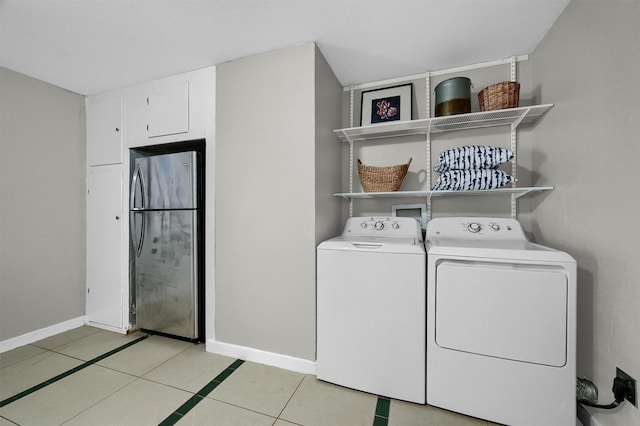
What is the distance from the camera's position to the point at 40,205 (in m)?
2.28

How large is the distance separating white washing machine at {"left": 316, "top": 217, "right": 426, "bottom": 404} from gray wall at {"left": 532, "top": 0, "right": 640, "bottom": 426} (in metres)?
0.82

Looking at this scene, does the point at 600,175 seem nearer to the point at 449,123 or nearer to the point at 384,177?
the point at 449,123

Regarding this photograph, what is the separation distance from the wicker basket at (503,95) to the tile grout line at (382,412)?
6.76 feet

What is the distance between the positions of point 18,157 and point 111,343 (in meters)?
1.83

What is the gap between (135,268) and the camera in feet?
7.82

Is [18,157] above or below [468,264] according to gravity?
above

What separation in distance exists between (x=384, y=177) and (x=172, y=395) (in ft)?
6.80

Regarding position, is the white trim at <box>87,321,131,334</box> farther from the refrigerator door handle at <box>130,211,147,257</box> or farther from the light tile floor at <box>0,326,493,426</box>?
the refrigerator door handle at <box>130,211,147,257</box>

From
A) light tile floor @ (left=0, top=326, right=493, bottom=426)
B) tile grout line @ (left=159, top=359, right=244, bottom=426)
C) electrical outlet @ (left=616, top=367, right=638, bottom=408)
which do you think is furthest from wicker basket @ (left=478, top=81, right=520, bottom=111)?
tile grout line @ (left=159, top=359, right=244, bottom=426)

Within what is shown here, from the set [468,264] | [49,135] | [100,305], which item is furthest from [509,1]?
[100,305]

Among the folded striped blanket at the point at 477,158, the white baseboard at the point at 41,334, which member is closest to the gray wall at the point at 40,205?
the white baseboard at the point at 41,334

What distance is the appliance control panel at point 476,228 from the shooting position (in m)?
1.67

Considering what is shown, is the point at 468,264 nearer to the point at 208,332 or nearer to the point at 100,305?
the point at 208,332

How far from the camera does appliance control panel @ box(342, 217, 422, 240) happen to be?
1.90 metres
